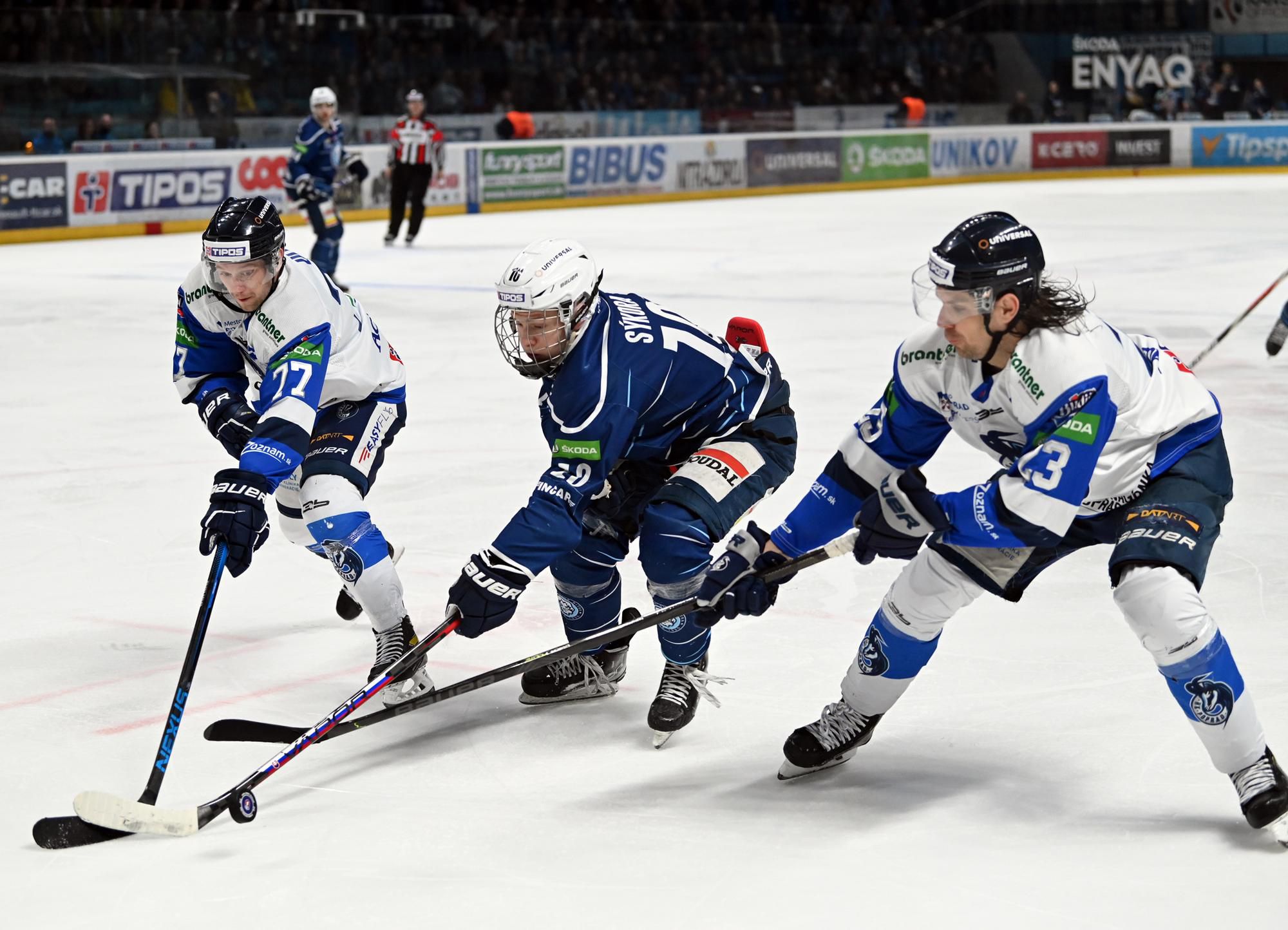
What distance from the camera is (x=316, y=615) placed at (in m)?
4.53

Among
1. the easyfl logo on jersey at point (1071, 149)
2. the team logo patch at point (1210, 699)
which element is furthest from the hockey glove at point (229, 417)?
the easyfl logo on jersey at point (1071, 149)

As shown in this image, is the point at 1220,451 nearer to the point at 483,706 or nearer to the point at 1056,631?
the point at 1056,631

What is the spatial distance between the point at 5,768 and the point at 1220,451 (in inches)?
100

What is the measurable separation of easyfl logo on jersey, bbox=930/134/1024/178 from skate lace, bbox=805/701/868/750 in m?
21.0

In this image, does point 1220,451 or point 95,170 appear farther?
point 95,170

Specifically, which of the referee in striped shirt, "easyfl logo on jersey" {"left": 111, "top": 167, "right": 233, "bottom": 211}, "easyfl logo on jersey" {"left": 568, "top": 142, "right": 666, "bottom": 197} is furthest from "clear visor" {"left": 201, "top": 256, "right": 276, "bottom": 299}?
"easyfl logo on jersey" {"left": 568, "top": 142, "right": 666, "bottom": 197}

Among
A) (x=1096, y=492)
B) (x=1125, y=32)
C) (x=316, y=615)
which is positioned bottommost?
(x=316, y=615)

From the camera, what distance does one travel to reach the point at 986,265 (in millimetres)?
2783

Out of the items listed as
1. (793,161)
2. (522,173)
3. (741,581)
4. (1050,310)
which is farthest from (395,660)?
(793,161)

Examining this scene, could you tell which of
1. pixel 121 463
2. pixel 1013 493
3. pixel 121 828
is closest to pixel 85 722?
pixel 121 828

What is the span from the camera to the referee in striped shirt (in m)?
15.3

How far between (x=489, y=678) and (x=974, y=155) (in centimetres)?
2178

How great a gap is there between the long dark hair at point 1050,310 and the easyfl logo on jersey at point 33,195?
46.8 ft

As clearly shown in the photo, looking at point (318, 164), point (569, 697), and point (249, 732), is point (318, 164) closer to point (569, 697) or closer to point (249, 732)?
point (569, 697)
